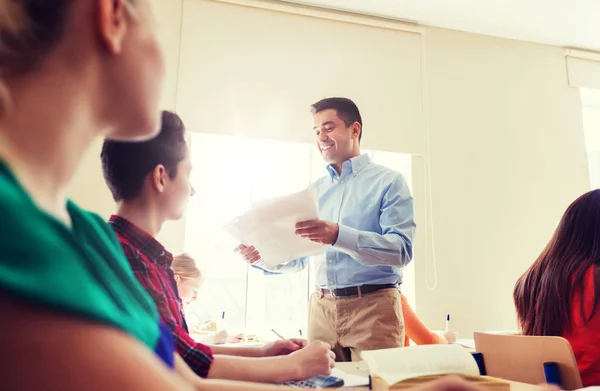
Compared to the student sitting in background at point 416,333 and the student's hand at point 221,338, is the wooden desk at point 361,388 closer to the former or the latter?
the student's hand at point 221,338

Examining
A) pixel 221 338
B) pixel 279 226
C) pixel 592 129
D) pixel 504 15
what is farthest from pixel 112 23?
pixel 592 129

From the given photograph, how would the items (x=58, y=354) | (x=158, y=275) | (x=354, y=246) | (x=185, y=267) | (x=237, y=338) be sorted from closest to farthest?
(x=58, y=354) → (x=158, y=275) → (x=354, y=246) → (x=237, y=338) → (x=185, y=267)

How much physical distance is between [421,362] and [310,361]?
0.79 ft

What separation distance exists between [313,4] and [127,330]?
10.5ft

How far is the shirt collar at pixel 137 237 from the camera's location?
0.83m

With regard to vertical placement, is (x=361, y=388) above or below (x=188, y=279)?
below

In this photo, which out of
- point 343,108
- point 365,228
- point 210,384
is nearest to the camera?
point 210,384

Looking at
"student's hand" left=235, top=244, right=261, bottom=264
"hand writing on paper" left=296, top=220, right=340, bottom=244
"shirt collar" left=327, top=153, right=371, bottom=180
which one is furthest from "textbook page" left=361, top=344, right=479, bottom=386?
"shirt collar" left=327, top=153, right=371, bottom=180

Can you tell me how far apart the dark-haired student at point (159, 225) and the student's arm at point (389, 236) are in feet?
1.84

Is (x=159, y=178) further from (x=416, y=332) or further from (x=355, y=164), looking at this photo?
(x=416, y=332)

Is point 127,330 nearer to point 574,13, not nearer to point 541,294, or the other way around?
point 541,294

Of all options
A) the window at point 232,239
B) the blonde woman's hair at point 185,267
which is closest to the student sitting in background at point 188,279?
the blonde woman's hair at point 185,267

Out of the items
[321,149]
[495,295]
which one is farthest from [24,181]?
[495,295]

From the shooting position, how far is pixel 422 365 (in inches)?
37.9
